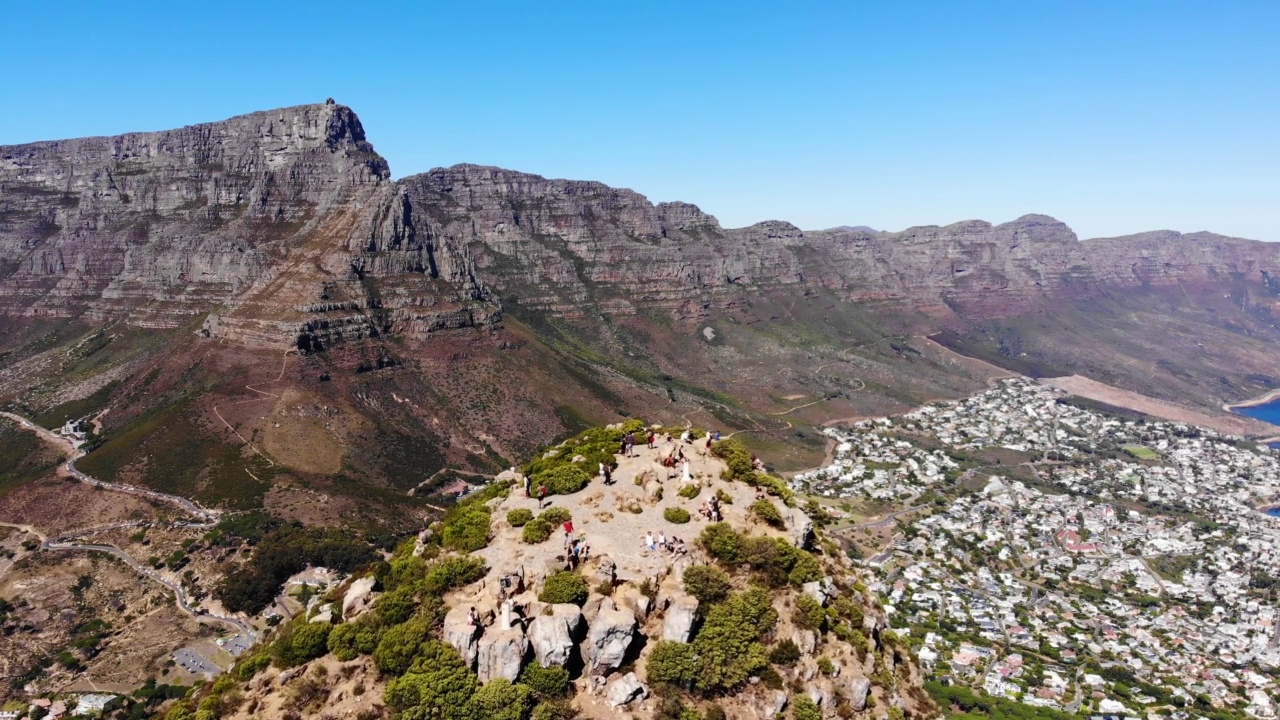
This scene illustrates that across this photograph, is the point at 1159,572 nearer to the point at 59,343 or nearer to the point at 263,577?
the point at 263,577

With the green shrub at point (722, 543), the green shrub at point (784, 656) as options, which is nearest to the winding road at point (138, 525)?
the green shrub at point (722, 543)

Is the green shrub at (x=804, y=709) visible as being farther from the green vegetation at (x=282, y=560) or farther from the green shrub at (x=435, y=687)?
the green vegetation at (x=282, y=560)

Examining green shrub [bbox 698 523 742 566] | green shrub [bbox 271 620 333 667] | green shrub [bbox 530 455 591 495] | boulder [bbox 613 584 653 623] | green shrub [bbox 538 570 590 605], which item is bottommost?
green shrub [bbox 271 620 333 667]

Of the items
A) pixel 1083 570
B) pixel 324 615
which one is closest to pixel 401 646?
pixel 324 615

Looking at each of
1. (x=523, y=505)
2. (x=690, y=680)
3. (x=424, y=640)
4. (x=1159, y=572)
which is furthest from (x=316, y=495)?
(x=1159, y=572)

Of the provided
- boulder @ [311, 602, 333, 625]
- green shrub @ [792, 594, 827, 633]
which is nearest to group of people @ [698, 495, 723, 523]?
green shrub @ [792, 594, 827, 633]

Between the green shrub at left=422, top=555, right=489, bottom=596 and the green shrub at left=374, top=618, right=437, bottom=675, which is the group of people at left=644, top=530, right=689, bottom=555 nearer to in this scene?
the green shrub at left=422, top=555, right=489, bottom=596
